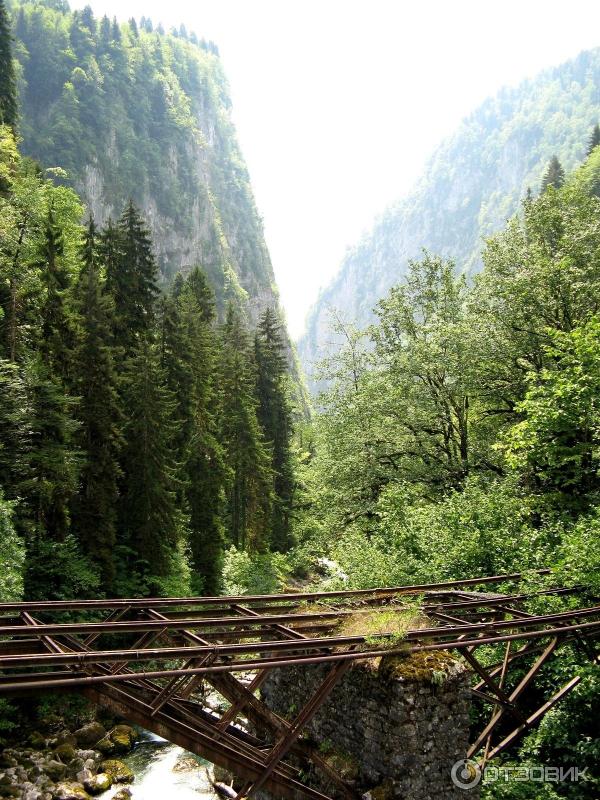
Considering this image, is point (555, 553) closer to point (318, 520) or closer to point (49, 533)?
point (318, 520)

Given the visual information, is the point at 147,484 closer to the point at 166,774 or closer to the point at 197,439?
the point at 197,439

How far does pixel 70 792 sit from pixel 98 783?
1020 mm

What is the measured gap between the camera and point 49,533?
24.2 meters

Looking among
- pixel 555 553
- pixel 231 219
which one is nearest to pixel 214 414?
pixel 555 553

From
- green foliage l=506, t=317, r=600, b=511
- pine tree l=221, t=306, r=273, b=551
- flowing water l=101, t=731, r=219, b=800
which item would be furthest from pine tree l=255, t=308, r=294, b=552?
green foliage l=506, t=317, r=600, b=511

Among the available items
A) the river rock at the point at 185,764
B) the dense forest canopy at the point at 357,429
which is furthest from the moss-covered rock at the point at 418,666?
the river rock at the point at 185,764

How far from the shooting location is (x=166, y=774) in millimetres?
18016

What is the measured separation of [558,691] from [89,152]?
421 ft

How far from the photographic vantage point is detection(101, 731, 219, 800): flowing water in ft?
54.5

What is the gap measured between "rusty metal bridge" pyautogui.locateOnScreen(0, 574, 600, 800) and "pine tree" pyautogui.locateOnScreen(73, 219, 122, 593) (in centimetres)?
1539

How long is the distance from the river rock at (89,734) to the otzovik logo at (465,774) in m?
15.3

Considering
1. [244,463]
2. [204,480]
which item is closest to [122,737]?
[204,480]

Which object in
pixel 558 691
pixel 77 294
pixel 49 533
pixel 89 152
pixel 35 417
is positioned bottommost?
pixel 558 691

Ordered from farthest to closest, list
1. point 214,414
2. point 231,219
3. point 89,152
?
point 231,219
point 89,152
point 214,414
